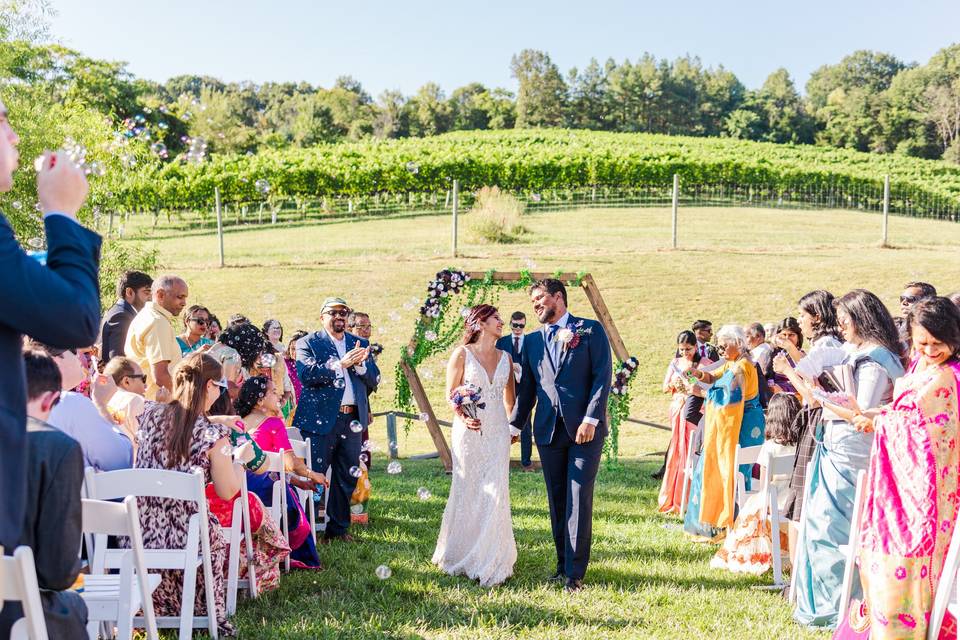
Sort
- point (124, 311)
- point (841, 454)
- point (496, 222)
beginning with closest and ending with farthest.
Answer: point (841, 454) → point (124, 311) → point (496, 222)

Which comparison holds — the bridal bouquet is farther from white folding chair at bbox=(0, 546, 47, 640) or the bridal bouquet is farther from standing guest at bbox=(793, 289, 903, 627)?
white folding chair at bbox=(0, 546, 47, 640)

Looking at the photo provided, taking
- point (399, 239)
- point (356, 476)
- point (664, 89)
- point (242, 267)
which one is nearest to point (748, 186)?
point (399, 239)

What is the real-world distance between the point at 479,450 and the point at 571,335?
112cm

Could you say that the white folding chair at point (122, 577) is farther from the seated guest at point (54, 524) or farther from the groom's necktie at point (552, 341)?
the groom's necktie at point (552, 341)

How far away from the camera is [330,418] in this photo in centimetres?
804

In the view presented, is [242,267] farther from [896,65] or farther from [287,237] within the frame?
[896,65]

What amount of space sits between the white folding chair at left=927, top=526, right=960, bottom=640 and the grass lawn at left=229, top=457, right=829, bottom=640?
1189 millimetres

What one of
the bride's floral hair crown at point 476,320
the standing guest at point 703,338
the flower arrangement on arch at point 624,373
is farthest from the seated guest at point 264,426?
the standing guest at point 703,338

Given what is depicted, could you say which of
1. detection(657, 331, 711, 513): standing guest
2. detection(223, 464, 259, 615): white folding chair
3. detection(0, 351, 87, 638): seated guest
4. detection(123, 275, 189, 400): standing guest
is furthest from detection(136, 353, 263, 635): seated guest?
detection(657, 331, 711, 513): standing guest

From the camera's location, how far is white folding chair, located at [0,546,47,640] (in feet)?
7.98

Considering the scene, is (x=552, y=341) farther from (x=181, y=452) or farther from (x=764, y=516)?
(x=181, y=452)

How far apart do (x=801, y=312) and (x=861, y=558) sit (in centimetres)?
215

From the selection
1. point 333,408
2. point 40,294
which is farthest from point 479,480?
point 40,294

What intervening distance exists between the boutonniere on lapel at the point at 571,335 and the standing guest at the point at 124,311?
3602 mm
